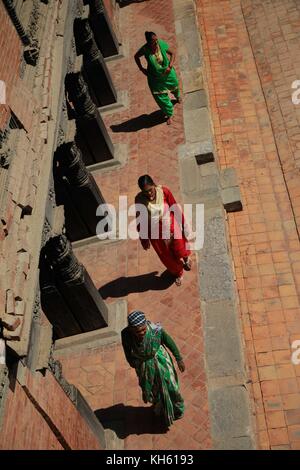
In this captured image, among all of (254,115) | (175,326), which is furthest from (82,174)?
(254,115)


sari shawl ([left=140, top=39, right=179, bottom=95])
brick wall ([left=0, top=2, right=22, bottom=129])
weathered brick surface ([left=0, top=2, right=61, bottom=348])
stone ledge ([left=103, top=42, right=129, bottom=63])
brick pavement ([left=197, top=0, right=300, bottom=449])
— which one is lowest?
brick pavement ([left=197, top=0, right=300, bottom=449])

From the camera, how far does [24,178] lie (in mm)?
6871

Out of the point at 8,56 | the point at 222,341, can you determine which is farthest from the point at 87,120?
the point at 222,341

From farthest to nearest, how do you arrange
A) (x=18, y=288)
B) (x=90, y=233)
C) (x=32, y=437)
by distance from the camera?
(x=90, y=233) < (x=18, y=288) < (x=32, y=437)

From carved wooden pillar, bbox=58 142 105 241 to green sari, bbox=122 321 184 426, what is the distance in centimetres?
342

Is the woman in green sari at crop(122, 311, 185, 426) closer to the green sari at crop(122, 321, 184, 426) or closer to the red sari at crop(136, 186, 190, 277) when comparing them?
the green sari at crop(122, 321, 184, 426)

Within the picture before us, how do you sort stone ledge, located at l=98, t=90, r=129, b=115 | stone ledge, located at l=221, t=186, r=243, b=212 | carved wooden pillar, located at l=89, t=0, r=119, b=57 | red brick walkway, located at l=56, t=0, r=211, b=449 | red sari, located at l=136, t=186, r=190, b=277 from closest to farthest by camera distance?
1. red brick walkway, located at l=56, t=0, r=211, b=449
2. red sari, located at l=136, t=186, r=190, b=277
3. stone ledge, located at l=221, t=186, r=243, b=212
4. stone ledge, located at l=98, t=90, r=129, b=115
5. carved wooden pillar, located at l=89, t=0, r=119, b=57

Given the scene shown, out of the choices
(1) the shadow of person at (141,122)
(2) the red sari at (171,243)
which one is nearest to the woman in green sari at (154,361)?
(2) the red sari at (171,243)

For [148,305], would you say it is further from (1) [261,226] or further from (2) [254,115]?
(2) [254,115]

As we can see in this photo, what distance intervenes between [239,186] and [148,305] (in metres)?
2.95

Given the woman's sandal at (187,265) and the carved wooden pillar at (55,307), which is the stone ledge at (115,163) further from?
the carved wooden pillar at (55,307)

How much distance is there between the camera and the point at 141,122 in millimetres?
11008

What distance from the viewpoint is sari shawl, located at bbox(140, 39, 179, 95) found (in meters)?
9.48

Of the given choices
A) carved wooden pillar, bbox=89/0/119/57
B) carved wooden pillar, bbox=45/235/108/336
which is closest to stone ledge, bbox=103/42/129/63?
carved wooden pillar, bbox=89/0/119/57
